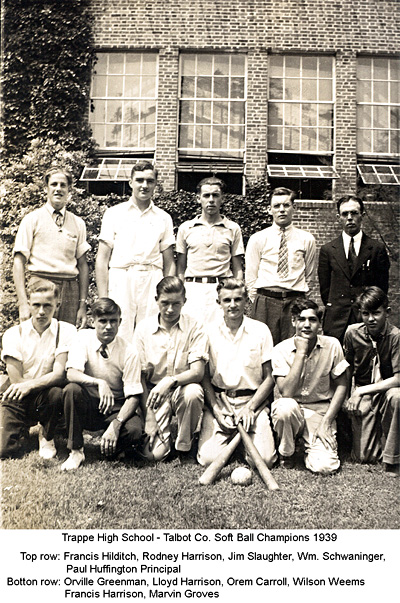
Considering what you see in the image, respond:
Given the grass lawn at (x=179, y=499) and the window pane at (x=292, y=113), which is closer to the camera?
the grass lawn at (x=179, y=499)

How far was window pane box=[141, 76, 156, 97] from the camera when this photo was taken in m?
5.92

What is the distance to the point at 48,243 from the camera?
4.67 meters

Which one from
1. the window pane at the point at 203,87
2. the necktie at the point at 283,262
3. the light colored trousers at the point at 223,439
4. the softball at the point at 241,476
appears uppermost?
the window pane at the point at 203,87

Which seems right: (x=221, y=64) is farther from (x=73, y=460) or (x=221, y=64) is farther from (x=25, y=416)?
(x=73, y=460)

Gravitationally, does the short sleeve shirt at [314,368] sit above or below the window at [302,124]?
below

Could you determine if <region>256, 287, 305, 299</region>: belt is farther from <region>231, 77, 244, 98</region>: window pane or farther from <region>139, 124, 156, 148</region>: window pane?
<region>231, 77, 244, 98</region>: window pane

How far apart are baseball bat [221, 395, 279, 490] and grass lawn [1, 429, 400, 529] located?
5 cm

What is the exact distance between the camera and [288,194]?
4738 millimetres

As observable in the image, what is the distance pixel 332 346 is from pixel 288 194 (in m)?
1.31

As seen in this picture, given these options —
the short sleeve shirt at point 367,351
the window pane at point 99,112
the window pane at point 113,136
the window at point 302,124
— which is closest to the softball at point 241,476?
the short sleeve shirt at point 367,351

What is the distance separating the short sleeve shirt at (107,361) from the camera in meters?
4.13

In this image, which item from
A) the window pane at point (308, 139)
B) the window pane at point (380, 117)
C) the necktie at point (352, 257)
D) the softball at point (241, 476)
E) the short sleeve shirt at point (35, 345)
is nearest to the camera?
the softball at point (241, 476)

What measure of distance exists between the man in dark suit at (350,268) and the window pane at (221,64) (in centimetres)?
210

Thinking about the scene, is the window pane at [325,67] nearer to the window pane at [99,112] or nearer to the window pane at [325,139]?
the window pane at [325,139]
